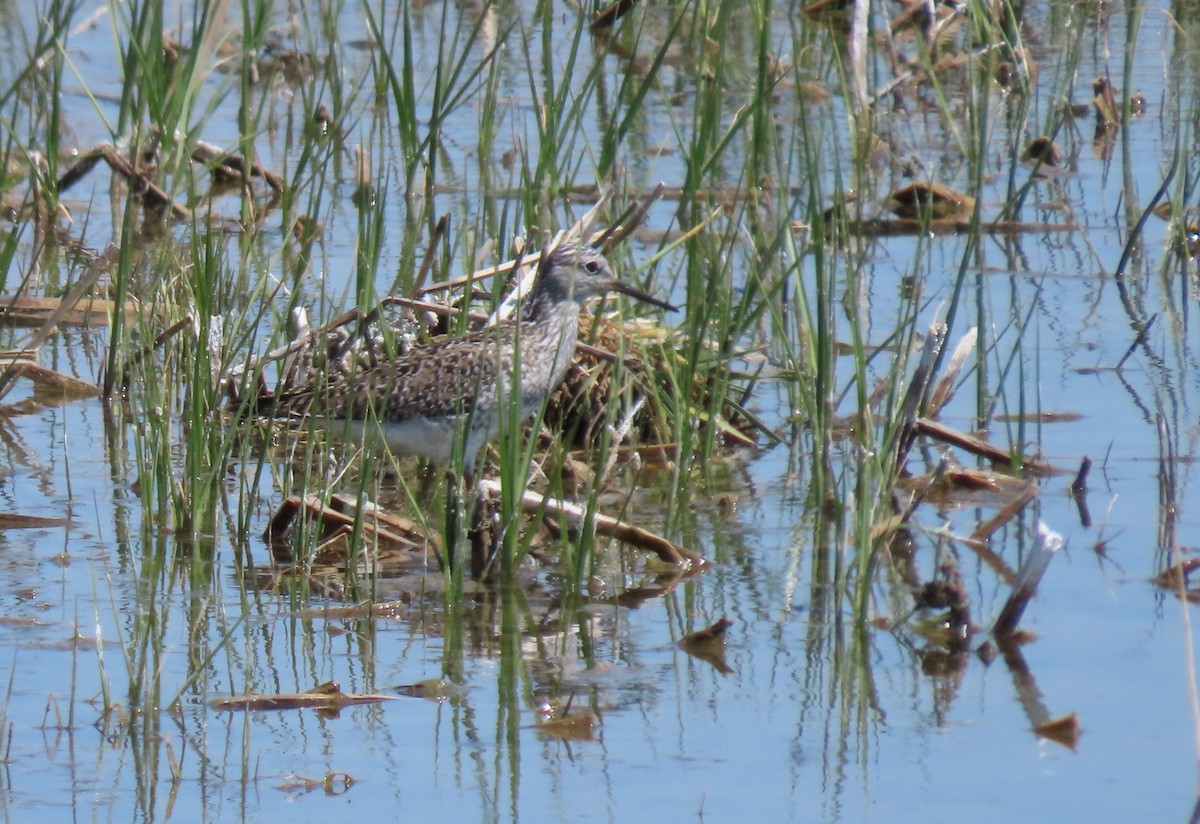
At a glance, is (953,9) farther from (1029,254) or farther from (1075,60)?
(1075,60)

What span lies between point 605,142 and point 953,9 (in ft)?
19.9

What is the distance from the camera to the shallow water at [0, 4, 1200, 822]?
419 cm

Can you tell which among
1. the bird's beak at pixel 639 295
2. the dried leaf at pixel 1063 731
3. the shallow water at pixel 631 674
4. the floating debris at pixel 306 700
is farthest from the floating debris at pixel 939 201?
the floating debris at pixel 306 700

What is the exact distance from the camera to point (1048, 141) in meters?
8.79

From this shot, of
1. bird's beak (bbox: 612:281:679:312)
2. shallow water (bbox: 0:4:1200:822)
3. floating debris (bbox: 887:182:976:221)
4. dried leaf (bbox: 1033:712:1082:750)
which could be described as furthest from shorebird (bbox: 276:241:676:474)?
floating debris (bbox: 887:182:976:221)

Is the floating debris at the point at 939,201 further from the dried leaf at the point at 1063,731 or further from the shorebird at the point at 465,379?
the dried leaf at the point at 1063,731

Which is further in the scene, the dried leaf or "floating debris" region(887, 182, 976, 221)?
"floating debris" region(887, 182, 976, 221)

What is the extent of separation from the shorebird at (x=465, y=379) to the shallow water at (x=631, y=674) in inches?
16.9

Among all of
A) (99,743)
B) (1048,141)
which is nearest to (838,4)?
(1048,141)

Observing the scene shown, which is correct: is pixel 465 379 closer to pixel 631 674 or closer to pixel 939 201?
pixel 631 674

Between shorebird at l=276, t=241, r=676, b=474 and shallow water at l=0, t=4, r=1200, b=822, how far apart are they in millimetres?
429

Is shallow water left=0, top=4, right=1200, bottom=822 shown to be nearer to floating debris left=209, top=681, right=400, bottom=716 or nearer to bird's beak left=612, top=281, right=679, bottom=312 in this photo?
floating debris left=209, top=681, right=400, bottom=716

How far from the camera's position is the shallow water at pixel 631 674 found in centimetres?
419

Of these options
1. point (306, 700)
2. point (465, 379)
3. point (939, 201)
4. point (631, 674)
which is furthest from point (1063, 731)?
point (939, 201)
